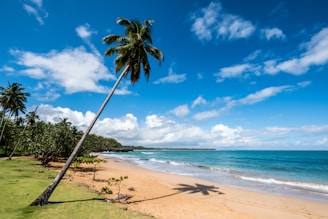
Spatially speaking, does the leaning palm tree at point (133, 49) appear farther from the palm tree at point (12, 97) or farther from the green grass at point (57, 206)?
the palm tree at point (12, 97)

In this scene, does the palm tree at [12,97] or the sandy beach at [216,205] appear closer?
the sandy beach at [216,205]

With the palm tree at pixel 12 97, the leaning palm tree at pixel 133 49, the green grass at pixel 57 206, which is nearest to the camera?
the green grass at pixel 57 206

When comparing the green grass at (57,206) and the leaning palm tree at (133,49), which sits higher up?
the leaning palm tree at (133,49)

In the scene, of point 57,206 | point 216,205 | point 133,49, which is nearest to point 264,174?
point 216,205

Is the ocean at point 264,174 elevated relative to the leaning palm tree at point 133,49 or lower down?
lower down

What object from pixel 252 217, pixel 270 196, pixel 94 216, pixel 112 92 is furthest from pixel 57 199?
pixel 270 196

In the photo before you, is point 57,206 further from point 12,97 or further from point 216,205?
point 12,97

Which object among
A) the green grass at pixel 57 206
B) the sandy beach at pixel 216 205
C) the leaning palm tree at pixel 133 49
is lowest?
the sandy beach at pixel 216 205

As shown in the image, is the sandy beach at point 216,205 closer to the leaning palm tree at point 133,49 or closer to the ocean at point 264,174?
the ocean at point 264,174

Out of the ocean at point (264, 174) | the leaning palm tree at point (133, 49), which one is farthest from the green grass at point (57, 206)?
the ocean at point (264, 174)

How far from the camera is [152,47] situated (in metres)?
14.1

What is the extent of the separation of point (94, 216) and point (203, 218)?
515 cm

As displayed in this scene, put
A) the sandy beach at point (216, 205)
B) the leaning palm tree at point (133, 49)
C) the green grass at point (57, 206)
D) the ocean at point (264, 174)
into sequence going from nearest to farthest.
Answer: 1. the green grass at point (57, 206)
2. the sandy beach at point (216, 205)
3. the leaning palm tree at point (133, 49)
4. the ocean at point (264, 174)

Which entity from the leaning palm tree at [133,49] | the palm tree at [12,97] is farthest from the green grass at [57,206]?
the palm tree at [12,97]
